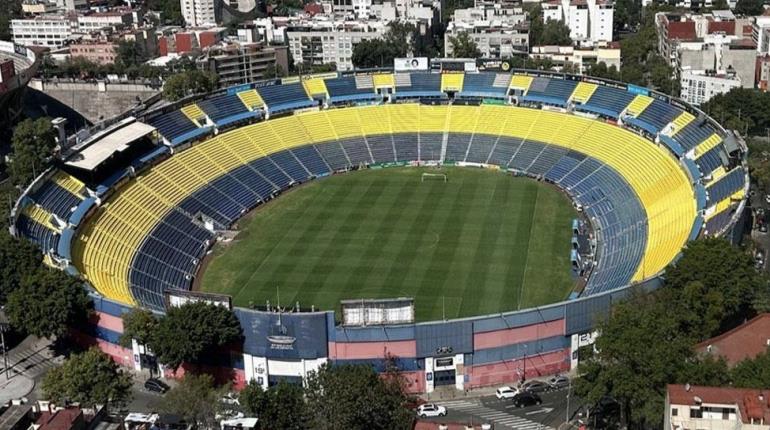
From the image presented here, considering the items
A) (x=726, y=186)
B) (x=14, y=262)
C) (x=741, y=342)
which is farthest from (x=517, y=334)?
(x=14, y=262)

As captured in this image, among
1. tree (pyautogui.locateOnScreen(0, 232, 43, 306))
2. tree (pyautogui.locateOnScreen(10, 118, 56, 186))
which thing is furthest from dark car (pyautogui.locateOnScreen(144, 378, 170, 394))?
tree (pyautogui.locateOnScreen(10, 118, 56, 186))

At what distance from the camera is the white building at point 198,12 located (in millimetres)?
163500

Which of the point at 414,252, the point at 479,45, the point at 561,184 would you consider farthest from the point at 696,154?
the point at 479,45

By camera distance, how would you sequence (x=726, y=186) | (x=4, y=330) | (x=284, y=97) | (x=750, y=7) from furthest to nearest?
(x=750, y=7), (x=284, y=97), (x=726, y=186), (x=4, y=330)

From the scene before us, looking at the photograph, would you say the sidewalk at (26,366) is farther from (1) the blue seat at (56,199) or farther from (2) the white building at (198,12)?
(2) the white building at (198,12)

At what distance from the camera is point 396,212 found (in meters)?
71.4

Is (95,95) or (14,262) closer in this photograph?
(14,262)

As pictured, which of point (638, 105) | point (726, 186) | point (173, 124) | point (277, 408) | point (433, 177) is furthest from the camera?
point (433, 177)

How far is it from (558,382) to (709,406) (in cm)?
1156

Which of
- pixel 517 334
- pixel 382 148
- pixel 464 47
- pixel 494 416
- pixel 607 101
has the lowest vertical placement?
pixel 494 416

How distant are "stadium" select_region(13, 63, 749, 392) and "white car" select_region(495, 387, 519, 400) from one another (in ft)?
3.65

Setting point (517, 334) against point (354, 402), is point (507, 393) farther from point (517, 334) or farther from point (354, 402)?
point (354, 402)

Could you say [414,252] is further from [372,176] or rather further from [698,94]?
[698,94]

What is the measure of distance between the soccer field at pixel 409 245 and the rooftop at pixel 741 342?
12039mm
